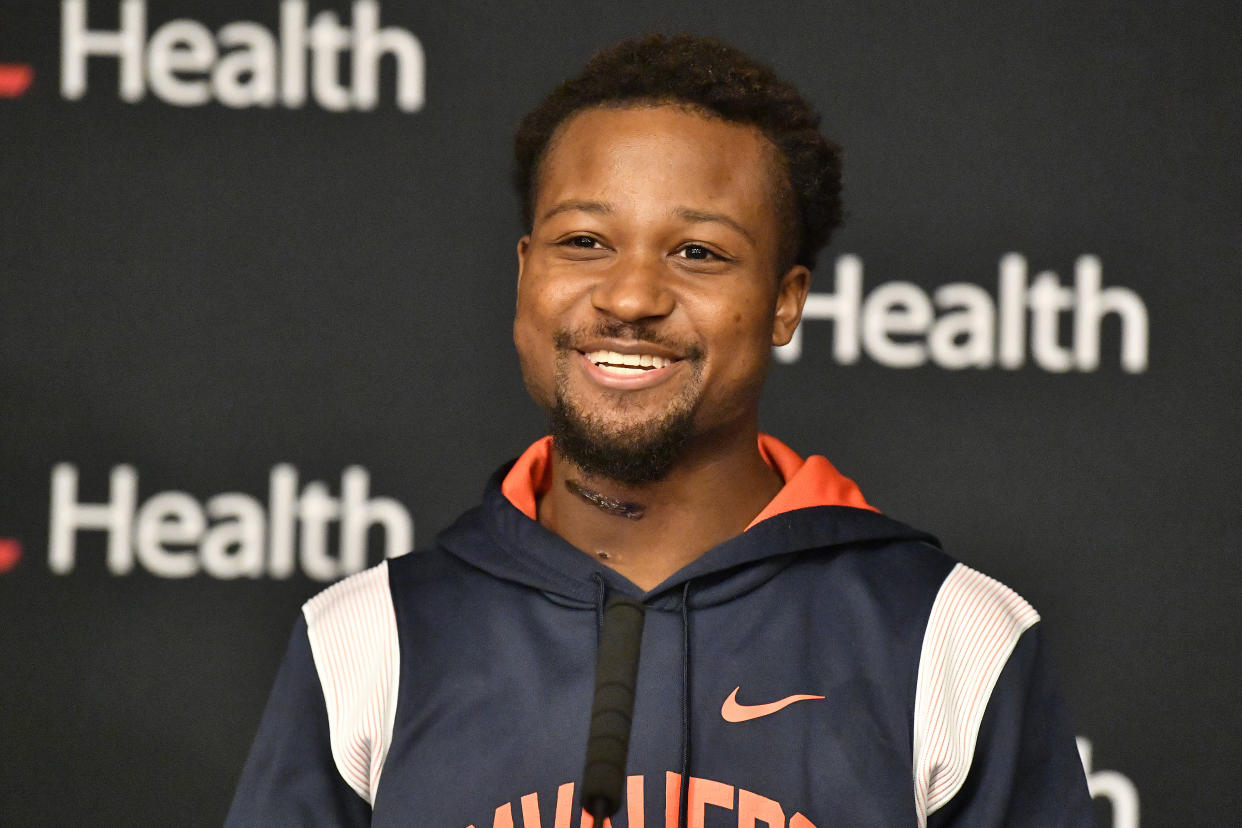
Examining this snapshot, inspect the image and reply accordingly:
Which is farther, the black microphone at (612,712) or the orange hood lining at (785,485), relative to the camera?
the orange hood lining at (785,485)

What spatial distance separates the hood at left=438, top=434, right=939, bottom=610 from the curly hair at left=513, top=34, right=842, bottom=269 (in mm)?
231

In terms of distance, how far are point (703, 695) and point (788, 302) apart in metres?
0.39

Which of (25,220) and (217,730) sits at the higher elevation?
(25,220)

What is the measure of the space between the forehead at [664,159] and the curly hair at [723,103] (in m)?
0.02

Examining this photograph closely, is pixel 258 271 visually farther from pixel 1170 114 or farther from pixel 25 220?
pixel 1170 114

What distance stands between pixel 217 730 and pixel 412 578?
0.81m

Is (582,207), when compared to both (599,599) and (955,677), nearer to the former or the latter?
(599,599)

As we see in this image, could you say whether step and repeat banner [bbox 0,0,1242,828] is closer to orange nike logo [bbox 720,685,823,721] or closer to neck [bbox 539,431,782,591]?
neck [bbox 539,431,782,591]

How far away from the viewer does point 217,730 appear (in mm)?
2098

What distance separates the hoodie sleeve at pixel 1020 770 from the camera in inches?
49.4

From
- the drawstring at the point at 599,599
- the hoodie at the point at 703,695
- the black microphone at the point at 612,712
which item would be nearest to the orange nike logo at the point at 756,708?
the hoodie at the point at 703,695

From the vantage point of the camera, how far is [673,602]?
4.41ft

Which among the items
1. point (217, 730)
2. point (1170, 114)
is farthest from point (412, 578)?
point (1170, 114)

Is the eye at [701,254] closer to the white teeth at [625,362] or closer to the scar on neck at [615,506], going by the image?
the white teeth at [625,362]
